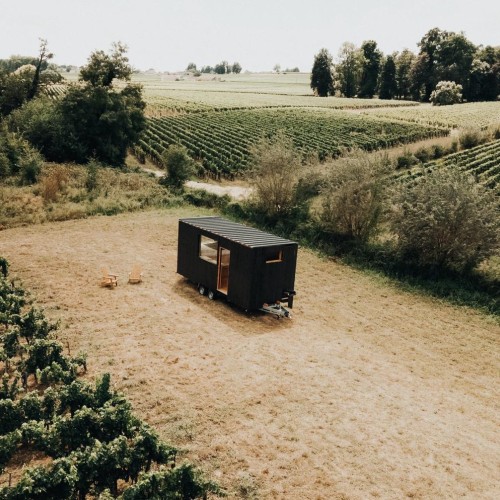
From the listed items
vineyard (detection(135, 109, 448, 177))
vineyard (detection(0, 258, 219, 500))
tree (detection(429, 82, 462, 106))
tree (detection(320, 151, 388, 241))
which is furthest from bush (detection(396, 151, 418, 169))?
tree (detection(429, 82, 462, 106))

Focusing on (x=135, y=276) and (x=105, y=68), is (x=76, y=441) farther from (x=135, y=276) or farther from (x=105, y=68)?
(x=105, y=68)

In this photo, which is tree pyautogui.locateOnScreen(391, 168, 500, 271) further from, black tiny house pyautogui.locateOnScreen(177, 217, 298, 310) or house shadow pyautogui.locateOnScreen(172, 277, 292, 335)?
house shadow pyautogui.locateOnScreen(172, 277, 292, 335)

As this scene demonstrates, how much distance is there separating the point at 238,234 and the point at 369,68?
348ft

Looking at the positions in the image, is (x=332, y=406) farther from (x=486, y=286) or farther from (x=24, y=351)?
(x=486, y=286)

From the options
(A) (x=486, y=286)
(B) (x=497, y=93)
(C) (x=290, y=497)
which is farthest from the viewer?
(B) (x=497, y=93)

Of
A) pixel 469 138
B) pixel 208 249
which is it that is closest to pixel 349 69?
pixel 469 138

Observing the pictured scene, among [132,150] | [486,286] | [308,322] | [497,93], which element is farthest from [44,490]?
[497,93]

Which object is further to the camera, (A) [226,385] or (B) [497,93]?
(B) [497,93]

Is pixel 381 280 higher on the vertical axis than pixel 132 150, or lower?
lower

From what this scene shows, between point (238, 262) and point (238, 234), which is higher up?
point (238, 234)

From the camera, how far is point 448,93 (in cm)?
8594

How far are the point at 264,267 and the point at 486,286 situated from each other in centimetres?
1009

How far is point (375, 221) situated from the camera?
22953 mm

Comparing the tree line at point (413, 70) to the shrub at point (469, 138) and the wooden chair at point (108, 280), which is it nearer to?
the shrub at point (469, 138)
